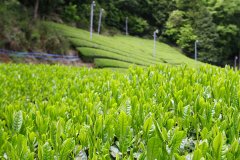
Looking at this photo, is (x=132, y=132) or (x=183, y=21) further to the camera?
(x=183, y=21)

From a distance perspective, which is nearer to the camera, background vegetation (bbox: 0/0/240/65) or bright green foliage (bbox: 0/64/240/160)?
bright green foliage (bbox: 0/64/240/160)

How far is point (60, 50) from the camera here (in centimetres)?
1961

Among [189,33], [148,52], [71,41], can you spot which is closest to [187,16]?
[189,33]

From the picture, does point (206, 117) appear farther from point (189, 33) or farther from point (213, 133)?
point (189, 33)

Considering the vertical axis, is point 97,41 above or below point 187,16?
below

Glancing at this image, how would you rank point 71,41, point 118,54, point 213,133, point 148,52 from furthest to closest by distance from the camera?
point 148,52, point 118,54, point 71,41, point 213,133

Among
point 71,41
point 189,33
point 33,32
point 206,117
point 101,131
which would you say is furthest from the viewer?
point 189,33

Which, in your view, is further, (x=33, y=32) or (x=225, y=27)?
(x=225, y=27)

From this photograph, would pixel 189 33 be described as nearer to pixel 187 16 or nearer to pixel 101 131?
pixel 187 16

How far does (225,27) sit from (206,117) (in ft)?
119

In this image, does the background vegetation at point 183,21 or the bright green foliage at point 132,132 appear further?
the background vegetation at point 183,21

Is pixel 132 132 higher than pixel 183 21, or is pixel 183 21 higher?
pixel 183 21

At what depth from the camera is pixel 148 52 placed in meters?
29.3

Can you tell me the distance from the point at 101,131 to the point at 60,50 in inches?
728
